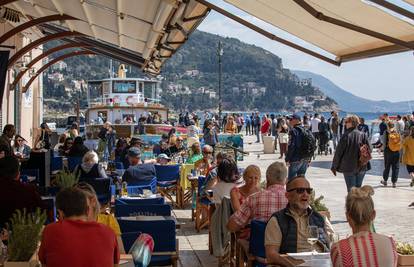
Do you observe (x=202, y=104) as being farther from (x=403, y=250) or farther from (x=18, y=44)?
(x=403, y=250)

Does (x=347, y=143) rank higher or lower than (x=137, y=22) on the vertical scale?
lower

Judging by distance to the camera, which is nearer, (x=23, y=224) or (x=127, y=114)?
(x=23, y=224)

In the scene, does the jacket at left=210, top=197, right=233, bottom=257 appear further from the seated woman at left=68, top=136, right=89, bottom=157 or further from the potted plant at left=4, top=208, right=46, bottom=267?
the seated woman at left=68, top=136, right=89, bottom=157

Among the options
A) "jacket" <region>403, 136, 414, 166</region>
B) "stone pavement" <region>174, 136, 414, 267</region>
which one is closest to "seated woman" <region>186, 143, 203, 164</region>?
"stone pavement" <region>174, 136, 414, 267</region>

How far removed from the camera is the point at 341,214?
1198 cm

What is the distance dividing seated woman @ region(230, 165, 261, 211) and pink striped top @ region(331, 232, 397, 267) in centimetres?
295

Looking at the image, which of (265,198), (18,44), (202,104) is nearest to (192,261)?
Result: (265,198)

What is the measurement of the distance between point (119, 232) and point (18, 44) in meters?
17.3

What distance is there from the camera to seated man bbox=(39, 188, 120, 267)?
4215mm

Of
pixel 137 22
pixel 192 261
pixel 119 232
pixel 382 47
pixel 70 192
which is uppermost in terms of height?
pixel 137 22

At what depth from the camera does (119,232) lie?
5859mm

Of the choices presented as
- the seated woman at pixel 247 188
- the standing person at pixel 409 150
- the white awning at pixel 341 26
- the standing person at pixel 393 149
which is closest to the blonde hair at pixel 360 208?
the white awning at pixel 341 26

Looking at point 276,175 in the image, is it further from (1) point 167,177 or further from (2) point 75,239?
(1) point 167,177

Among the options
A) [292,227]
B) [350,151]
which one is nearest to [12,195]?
[292,227]
